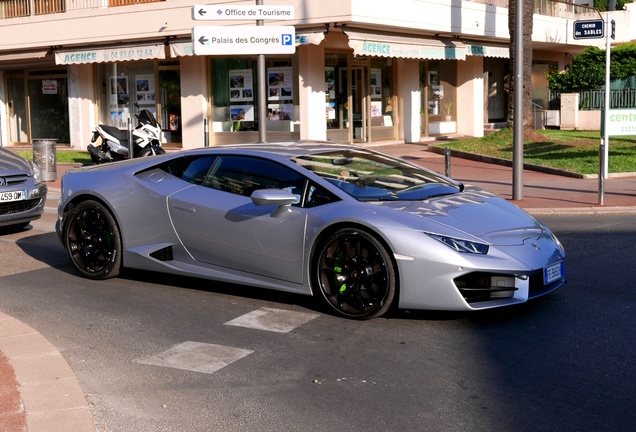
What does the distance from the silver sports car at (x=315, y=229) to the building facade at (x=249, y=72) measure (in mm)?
15317

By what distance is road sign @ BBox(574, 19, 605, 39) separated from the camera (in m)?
17.2

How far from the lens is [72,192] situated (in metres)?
8.70

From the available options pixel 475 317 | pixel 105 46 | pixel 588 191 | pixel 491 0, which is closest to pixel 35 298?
pixel 475 317

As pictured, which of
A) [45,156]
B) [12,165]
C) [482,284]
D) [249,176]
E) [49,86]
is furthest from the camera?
[49,86]

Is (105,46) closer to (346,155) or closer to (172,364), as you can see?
(346,155)

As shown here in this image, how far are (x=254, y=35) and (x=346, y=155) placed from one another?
701 centimetres

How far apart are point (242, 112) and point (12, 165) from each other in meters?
15.2

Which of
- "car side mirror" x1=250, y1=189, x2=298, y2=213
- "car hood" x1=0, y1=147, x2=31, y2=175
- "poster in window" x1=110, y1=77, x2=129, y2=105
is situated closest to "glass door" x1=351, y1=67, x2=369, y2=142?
"poster in window" x1=110, y1=77, x2=129, y2=105

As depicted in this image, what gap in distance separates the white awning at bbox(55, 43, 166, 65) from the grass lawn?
29.5 feet

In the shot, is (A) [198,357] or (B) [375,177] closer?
(A) [198,357]

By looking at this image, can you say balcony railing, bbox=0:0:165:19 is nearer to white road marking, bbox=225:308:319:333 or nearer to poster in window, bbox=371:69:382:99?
poster in window, bbox=371:69:382:99

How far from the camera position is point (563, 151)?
22672 mm

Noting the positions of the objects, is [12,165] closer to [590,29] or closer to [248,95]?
[590,29]

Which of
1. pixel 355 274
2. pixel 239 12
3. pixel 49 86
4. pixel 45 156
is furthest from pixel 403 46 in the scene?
pixel 355 274
